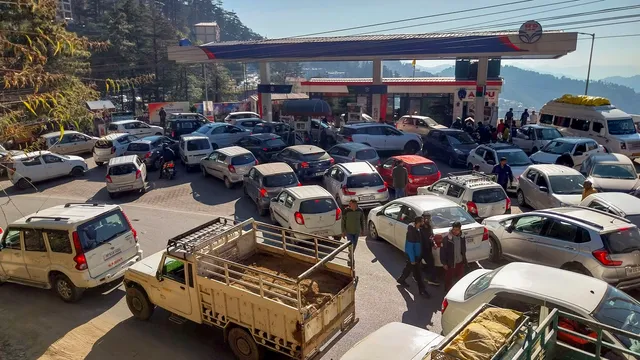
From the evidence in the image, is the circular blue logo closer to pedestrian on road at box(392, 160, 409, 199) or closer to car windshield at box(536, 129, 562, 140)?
car windshield at box(536, 129, 562, 140)

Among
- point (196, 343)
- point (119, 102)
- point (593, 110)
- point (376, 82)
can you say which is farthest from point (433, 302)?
point (119, 102)

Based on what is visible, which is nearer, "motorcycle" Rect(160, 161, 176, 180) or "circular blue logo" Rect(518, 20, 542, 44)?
"motorcycle" Rect(160, 161, 176, 180)

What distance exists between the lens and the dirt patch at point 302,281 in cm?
713

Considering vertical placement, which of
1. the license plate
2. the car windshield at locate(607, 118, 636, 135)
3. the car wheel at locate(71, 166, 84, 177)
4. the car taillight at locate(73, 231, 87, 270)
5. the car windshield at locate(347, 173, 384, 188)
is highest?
the car windshield at locate(607, 118, 636, 135)

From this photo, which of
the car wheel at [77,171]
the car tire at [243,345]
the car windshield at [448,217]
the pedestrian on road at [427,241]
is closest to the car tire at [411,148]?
the car windshield at [448,217]

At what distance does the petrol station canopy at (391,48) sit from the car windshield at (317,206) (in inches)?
631

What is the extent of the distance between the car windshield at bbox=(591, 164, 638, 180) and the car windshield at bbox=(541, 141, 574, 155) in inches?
137

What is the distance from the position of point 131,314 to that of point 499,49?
71.8 ft

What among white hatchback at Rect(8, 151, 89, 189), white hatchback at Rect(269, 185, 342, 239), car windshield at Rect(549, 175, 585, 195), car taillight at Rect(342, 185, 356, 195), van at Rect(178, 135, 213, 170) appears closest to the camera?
white hatchback at Rect(269, 185, 342, 239)

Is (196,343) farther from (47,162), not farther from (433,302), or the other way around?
(47,162)

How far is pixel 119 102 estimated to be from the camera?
53.2m

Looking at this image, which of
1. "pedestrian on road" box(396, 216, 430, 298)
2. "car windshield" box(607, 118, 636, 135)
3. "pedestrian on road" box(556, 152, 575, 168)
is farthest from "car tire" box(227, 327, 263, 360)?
"car windshield" box(607, 118, 636, 135)

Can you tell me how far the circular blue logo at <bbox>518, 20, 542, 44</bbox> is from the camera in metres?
22.5

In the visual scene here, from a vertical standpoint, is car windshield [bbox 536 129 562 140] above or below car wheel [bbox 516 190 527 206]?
above
